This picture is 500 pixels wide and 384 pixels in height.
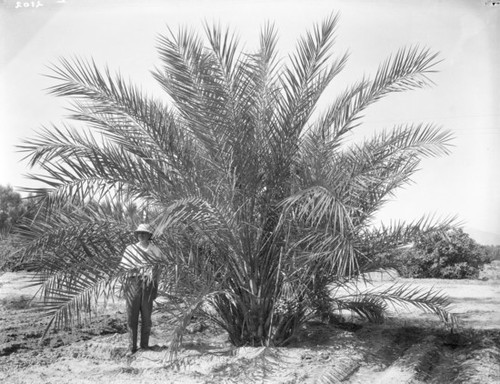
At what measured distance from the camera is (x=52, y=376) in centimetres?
623

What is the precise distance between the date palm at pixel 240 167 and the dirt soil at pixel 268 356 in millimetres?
510

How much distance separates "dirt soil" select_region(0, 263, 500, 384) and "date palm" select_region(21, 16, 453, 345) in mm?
510

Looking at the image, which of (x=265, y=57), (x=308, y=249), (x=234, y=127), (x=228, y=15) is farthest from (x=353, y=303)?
(x=228, y=15)

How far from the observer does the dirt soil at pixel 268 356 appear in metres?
6.01

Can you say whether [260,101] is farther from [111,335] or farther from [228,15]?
[111,335]

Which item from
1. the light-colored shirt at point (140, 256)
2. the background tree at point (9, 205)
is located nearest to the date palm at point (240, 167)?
the light-colored shirt at point (140, 256)

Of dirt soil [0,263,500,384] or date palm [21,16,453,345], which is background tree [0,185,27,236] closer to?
dirt soil [0,263,500,384]

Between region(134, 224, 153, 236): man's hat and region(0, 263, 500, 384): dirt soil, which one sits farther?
region(134, 224, 153, 236): man's hat

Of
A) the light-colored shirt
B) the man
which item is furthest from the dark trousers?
the light-colored shirt

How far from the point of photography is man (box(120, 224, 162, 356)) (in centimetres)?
597

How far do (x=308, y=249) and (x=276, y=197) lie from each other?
727mm

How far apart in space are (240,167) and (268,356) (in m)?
2.10

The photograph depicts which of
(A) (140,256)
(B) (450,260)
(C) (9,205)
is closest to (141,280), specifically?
(A) (140,256)

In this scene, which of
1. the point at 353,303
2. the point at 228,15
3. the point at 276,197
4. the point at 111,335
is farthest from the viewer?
the point at 111,335
